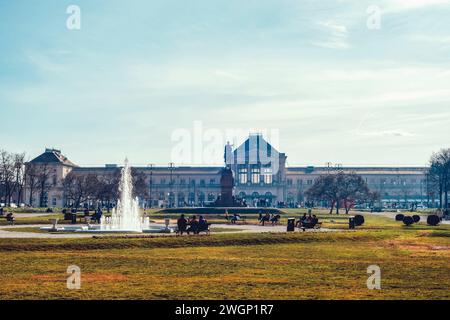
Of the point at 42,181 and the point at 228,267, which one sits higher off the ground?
the point at 42,181

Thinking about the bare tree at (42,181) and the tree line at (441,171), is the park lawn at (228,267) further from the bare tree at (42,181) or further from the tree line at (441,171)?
the bare tree at (42,181)

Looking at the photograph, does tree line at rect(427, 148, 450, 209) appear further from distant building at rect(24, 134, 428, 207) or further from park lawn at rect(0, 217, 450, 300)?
park lawn at rect(0, 217, 450, 300)

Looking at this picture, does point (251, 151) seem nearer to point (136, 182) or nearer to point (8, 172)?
point (136, 182)

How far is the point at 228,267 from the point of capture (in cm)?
2466

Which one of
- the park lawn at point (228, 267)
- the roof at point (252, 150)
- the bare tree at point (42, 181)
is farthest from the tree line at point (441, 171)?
the park lawn at point (228, 267)

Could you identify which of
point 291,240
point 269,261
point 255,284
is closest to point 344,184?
point 291,240

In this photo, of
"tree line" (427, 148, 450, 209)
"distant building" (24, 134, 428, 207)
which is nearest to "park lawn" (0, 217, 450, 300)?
"tree line" (427, 148, 450, 209)

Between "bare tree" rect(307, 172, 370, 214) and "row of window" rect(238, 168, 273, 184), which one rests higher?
"row of window" rect(238, 168, 273, 184)

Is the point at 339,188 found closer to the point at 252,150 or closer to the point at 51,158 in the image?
the point at 252,150

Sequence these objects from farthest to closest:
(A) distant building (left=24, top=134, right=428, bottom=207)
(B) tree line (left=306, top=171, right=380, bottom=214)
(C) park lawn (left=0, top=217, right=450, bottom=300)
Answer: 1. (A) distant building (left=24, top=134, right=428, bottom=207)
2. (B) tree line (left=306, top=171, right=380, bottom=214)
3. (C) park lawn (left=0, top=217, right=450, bottom=300)

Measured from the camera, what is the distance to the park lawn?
18.8m

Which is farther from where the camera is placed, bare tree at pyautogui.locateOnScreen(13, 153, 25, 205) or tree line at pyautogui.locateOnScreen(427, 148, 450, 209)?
bare tree at pyautogui.locateOnScreen(13, 153, 25, 205)

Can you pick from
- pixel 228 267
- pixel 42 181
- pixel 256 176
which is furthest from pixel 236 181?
pixel 228 267

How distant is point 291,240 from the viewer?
123 ft
